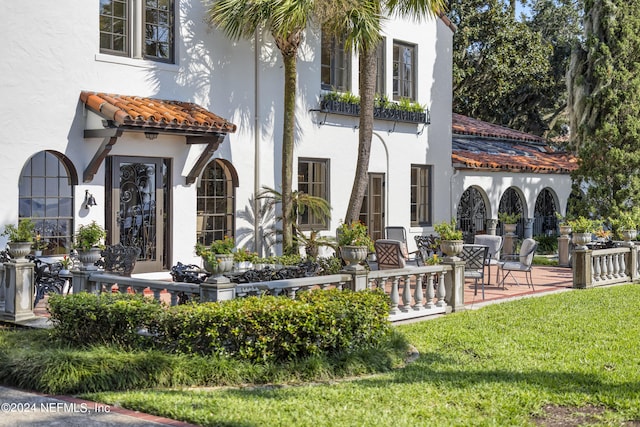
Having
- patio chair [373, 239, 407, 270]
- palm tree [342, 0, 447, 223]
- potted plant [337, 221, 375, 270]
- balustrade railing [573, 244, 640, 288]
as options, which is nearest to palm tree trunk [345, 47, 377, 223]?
palm tree [342, 0, 447, 223]

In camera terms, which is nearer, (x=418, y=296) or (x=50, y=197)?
(x=418, y=296)

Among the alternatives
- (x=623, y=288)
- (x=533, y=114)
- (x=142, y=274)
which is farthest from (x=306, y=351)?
(x=533, y=114)

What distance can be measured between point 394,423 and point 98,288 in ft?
17.7

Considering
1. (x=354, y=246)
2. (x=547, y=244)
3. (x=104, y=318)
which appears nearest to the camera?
(x=104, y=318)

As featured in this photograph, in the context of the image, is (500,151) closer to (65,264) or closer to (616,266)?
(616,266)

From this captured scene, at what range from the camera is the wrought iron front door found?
47.4 ft

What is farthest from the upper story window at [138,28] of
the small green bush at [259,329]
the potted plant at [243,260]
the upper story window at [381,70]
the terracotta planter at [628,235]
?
the terracotta planter at [628,235]

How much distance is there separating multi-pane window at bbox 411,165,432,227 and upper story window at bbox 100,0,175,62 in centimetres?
780

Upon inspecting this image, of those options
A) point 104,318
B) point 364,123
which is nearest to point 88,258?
point 104,318

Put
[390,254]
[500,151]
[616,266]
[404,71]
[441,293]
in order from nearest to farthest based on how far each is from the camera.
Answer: [441,293] < [390,254] < [616,266] < [404,71] < [500,151]

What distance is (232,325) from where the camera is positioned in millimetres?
8383

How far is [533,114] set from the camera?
34500mm

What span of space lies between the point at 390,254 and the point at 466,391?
6.56 meters

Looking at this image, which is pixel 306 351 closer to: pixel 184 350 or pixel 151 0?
pixel 184 350
